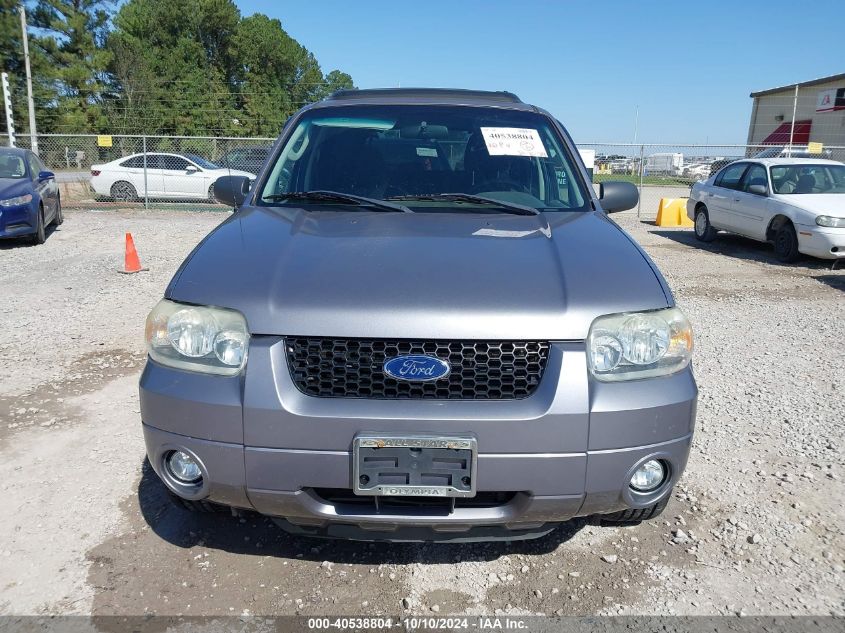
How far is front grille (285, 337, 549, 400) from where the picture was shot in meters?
2.20

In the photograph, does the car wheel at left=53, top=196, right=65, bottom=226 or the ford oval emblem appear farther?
the car wheel at left=53, top=196, right=65, bottom=226

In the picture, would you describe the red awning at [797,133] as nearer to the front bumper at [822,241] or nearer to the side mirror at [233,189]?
the front bumper at [822,241]

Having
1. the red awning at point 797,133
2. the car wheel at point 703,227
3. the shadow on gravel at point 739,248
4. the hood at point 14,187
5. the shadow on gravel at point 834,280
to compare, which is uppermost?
the red awning at point 797,133

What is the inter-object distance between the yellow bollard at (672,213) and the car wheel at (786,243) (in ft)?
16.7

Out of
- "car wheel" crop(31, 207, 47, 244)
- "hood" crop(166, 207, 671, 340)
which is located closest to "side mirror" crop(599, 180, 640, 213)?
"hood" crop(166, 207, 671, 340)

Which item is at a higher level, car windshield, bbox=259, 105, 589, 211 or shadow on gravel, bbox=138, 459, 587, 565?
car windshield, bbox=259, 105, 589, 211

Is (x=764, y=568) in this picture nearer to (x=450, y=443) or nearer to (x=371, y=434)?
(x=450, y=443)

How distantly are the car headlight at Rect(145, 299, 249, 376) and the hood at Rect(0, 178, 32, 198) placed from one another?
31.5ft

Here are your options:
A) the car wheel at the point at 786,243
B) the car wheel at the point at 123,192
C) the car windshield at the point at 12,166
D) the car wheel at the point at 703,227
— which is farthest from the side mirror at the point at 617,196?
the car wheel at the point at 123,192

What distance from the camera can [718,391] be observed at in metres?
4.72

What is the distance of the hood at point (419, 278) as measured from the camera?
Answer: 219 cm

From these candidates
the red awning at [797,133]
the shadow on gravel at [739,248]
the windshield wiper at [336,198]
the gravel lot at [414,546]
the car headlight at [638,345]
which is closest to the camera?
the car headlight at [638,345]

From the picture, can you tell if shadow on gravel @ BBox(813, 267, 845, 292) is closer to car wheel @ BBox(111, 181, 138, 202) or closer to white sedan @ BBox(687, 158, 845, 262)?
white sedan @ BBox(687, 158, 845, 262)

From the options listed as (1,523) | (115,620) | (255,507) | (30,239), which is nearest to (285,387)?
(255,507)
